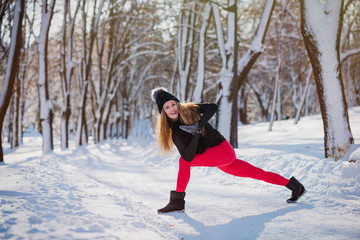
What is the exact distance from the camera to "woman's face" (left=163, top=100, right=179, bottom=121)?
3.30 meters

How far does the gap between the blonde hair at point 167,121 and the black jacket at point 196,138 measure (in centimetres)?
8

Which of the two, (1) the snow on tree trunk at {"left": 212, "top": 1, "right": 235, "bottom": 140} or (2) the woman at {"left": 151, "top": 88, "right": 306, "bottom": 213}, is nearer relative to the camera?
(2) the woman at {"left": 151, "top": 88, "right": 306, "bottom": 213}

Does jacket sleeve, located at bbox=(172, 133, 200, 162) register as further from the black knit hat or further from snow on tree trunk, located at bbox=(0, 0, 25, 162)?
snow on tree trunk, located at bbox=(0, 0, 25, 162)

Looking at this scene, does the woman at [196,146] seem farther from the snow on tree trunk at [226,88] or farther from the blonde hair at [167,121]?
the snow on tree trunk at [226,88]

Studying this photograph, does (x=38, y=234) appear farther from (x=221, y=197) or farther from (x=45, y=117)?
(x=45, y=117)

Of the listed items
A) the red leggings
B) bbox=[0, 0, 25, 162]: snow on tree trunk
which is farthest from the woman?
bbox=[0, 0, 25, 162]: snow on tree trunk

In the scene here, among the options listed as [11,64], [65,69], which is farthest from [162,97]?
[65,69]

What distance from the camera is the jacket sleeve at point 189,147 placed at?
3.06m

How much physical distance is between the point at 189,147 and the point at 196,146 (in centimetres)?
8

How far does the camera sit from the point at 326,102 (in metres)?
4.91

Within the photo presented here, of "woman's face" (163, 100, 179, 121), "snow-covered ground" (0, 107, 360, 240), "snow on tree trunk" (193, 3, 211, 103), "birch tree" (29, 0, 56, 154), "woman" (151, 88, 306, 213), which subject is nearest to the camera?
"snow-covered ground" (0, 107, 360, 240)

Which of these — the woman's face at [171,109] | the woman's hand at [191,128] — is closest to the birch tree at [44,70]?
the woman's face at [171,109]

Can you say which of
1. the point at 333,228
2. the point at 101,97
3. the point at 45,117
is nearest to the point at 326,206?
the point at 333,228

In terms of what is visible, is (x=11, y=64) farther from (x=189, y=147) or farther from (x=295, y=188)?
(x=295, y=188)
